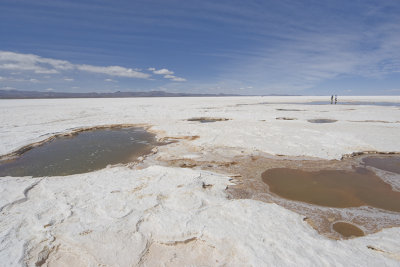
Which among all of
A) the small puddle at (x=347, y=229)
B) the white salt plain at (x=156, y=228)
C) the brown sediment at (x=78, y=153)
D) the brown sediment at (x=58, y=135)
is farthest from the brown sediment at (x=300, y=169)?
the brown sediment at (x=58, y=135)

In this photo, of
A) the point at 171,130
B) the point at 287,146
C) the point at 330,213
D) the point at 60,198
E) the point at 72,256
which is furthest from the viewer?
the point at 171,130

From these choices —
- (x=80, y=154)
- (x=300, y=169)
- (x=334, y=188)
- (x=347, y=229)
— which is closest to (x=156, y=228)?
(x=347, y=229)

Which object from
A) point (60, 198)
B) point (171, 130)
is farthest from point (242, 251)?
point (171, 130)

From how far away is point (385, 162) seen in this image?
255 inches

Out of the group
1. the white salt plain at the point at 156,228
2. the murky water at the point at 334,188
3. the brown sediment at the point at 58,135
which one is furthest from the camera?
the brown sediment at the point at 58,135

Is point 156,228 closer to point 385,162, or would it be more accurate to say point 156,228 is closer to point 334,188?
point 334,188

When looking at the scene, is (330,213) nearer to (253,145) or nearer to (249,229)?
(249,229)

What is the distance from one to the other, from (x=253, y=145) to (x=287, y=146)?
1.25m

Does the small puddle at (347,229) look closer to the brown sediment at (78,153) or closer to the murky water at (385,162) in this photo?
the murky water at (385,162)

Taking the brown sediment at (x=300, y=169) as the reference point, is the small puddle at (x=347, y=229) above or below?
below

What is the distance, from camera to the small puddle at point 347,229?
3343mm

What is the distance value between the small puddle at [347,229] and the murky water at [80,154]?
5962 mm

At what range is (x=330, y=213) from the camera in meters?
3.93

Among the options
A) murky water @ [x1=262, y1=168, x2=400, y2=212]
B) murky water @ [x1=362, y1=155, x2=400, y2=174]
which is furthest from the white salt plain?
murky water @ [x1=362, y1=155, x2=400, y2=174]
